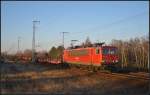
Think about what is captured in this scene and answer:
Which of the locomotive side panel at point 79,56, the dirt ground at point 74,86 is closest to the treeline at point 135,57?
the locomotive side panel at point 79,56

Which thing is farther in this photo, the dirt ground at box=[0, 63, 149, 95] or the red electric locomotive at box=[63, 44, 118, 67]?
the red electric locomotive at box=[63, 44, 118, 67]

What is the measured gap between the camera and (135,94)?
52.5 ft

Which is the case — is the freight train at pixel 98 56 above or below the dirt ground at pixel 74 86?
above

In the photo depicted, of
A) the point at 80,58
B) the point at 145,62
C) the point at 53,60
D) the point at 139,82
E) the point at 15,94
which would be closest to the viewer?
the point at 15,94

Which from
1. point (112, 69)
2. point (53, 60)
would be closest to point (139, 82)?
point (112, 69)

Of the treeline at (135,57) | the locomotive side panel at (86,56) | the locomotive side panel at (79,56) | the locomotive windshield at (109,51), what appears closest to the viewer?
the locomotive windshield at (109,51)

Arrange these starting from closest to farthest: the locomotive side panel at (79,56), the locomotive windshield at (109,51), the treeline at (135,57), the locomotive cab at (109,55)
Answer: the locomotive cab at (109,55), the locomotive windshield at (109,51), the locomotive side panel at (79,56), the treeline at (135,57)

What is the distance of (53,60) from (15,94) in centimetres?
4814

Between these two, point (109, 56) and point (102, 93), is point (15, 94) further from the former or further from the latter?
point (109, 56)

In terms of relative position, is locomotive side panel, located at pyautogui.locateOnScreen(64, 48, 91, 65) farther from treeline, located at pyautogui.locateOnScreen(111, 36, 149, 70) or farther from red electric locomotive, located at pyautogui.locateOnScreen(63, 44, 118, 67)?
treeline, located at pyautogui.locateOnScreen(111, 36, 149, 70)

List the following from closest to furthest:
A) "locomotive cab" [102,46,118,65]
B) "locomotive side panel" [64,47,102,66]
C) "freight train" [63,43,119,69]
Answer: "locomotive cab" [102,46,118,65] → "freight train" [63,43,119,69] → "locomotive side panel" [64,47,102,66]

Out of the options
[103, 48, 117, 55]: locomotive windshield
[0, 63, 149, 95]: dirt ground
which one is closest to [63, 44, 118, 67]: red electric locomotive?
[103, 48, 117, 55]: locomotive windshield

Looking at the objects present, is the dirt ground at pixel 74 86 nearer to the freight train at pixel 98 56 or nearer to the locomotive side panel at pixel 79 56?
the freight train at pixel 98 56

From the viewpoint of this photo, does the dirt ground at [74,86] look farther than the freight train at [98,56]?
No
